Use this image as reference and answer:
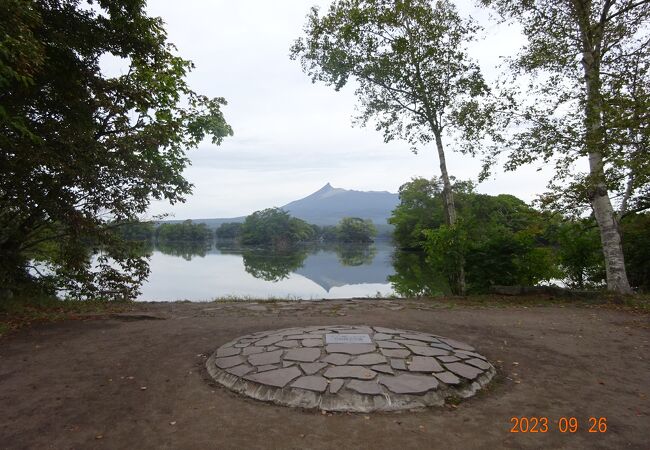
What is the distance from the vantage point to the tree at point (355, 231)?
8529 cm

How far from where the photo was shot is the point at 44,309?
23.6 ft

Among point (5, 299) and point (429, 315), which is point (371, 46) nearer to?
point (429, 315)

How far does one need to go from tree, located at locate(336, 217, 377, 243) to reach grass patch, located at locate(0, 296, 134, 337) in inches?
3053

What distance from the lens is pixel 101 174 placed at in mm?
7398

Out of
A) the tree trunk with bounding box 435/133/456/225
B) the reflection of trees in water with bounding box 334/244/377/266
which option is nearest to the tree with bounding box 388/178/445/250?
the reflection of trees in water with bounding box 334/244/377/266

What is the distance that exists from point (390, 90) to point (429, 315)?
6.78 meters

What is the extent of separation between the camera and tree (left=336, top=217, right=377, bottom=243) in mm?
85294

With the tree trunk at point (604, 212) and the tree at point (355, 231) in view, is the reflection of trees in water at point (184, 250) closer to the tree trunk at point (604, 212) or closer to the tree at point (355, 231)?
the tree trunk at point (604, 212)

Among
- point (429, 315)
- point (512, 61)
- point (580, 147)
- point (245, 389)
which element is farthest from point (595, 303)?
point (245, 389)

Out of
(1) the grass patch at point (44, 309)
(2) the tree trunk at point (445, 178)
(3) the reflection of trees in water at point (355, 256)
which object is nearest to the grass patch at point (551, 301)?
(2) the tree trunk at point (445, 178)

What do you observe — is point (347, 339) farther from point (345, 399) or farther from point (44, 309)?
point (44, 309)

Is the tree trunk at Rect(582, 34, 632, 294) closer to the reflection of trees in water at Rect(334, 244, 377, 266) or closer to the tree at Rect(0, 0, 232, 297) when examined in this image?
the tree at Rect(0, 0, 232, 297)
